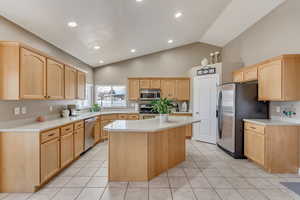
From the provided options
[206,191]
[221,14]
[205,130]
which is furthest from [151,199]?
[221,14]

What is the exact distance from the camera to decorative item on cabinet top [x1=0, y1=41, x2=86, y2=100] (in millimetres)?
2480

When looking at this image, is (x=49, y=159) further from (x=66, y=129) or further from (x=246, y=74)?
(x=246, y=74)

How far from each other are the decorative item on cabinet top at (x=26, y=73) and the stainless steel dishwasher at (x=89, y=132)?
1.17m

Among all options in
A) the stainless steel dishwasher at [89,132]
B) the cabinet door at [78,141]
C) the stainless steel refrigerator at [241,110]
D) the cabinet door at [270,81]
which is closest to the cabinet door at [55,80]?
the cabinet door at [78,141]

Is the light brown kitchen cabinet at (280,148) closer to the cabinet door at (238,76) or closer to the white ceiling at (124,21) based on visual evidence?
the cabinet door at (238,76)

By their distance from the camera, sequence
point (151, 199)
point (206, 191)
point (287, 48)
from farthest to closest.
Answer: point (287, 48), point (206, 191), point (151, 199)

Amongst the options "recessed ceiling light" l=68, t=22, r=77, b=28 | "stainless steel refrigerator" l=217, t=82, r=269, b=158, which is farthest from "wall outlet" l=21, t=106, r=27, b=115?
"stainless steel refrigerator" l=217, t=82, r=269, b=158

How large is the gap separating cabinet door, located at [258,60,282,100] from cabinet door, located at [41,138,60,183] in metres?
4.16

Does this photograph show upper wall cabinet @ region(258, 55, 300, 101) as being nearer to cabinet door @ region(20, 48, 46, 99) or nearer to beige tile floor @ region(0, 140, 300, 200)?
beige tile floor @ region(0, 140, 300, 200)

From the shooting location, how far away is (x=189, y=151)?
4629mm

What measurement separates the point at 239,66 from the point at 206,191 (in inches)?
157

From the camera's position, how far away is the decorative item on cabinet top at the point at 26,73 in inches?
97.7

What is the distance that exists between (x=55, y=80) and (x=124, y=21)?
1.84 m

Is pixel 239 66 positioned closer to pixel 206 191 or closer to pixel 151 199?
pixel 206 191
